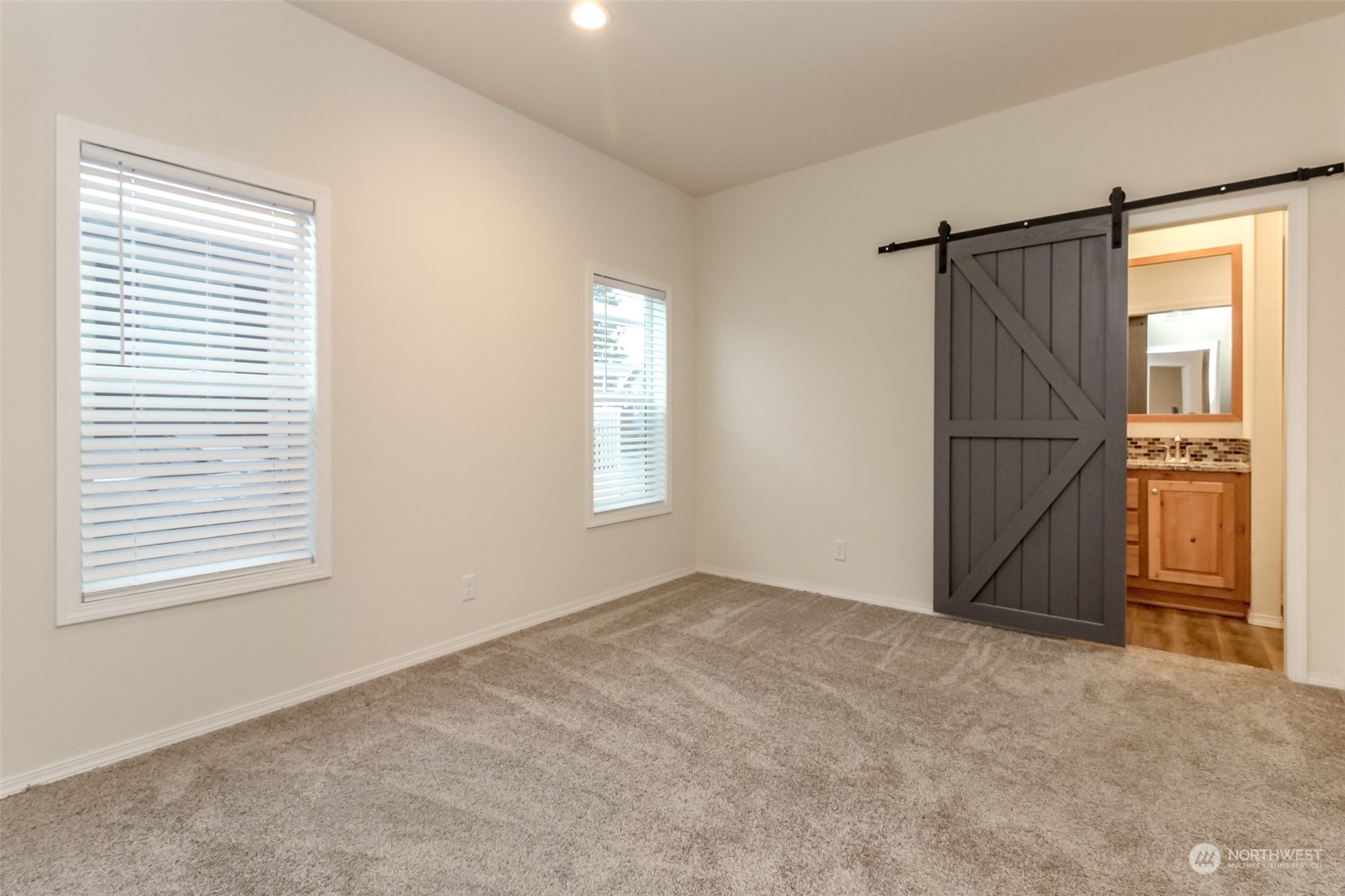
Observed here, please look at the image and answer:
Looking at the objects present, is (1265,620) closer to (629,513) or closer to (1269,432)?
(1269,432)

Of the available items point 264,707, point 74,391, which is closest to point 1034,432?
point 264,707

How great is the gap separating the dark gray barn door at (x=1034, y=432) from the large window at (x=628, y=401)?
1.85 meters

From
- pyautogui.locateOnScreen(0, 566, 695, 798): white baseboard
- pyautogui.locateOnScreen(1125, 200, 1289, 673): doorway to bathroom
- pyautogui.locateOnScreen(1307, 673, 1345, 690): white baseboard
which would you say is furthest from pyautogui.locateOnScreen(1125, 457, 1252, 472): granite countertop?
pyautogui.locateOnScreen(0, 566, 695, 798): white baseboard

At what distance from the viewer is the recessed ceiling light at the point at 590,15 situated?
102 inches

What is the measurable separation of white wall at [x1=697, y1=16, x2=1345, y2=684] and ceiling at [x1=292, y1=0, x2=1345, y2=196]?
19 cm

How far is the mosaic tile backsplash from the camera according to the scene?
4.04 m

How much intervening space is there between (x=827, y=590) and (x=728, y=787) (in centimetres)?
240

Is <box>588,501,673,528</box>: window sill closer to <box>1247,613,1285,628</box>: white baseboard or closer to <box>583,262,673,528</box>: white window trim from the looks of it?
<box>583,262,673,528</box>: white window trim

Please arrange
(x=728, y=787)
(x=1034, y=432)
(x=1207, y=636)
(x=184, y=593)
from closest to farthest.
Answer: (x=728, y=787) < (x=184, y=593) < (x=1034, y=432) < (x=1207, y=636)

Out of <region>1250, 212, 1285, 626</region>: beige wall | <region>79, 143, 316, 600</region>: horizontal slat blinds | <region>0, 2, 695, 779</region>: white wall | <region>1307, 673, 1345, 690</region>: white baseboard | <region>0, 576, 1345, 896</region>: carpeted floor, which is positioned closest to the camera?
<region>0, 576, 1345, 896</region>: carpeted floor

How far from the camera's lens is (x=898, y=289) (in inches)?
155

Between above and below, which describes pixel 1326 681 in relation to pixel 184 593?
below

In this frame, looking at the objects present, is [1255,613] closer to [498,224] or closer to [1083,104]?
[1083,104]

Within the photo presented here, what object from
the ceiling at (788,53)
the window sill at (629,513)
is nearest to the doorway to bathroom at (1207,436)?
the ceiling at (788,53)
